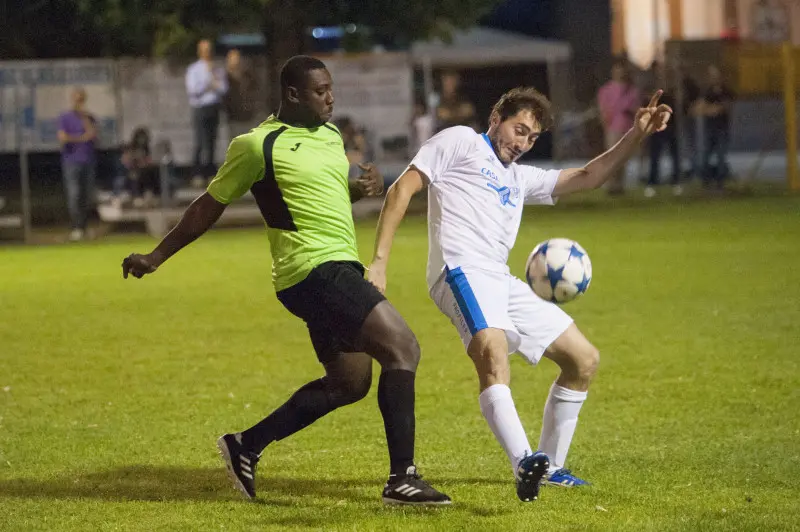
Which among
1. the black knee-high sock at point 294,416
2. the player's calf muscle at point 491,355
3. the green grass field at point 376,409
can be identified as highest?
the player's calf muscle at point 491,355

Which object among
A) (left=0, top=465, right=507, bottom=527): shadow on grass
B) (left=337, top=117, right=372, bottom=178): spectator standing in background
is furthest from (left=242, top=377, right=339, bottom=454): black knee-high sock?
(left=337, top=117, right=372, bottom=178): spectator standing in background

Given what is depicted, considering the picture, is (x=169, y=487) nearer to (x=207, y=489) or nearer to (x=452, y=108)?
(x=207, y=489)

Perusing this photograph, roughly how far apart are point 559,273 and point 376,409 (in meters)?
2.41

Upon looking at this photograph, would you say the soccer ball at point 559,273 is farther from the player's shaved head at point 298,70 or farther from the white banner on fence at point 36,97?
the white banner on fence at point 36,97

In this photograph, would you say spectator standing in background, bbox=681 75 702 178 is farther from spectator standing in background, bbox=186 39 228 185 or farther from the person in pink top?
spectator standing in background, bbox=186 39 228 185

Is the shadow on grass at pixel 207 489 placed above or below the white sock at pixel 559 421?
below

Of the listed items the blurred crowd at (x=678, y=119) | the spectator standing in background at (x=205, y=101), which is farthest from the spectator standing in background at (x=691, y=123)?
the spectator standing in background at (x=205, y=101)

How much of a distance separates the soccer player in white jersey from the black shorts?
0.47ft

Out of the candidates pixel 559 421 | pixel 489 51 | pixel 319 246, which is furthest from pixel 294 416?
pixel 489 51

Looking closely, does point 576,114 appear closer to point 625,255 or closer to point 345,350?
point 625,255

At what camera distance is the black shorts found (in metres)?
5.92

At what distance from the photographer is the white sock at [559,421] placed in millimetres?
6430

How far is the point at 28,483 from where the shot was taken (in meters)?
6.81

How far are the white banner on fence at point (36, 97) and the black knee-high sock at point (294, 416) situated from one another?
56.6ft
